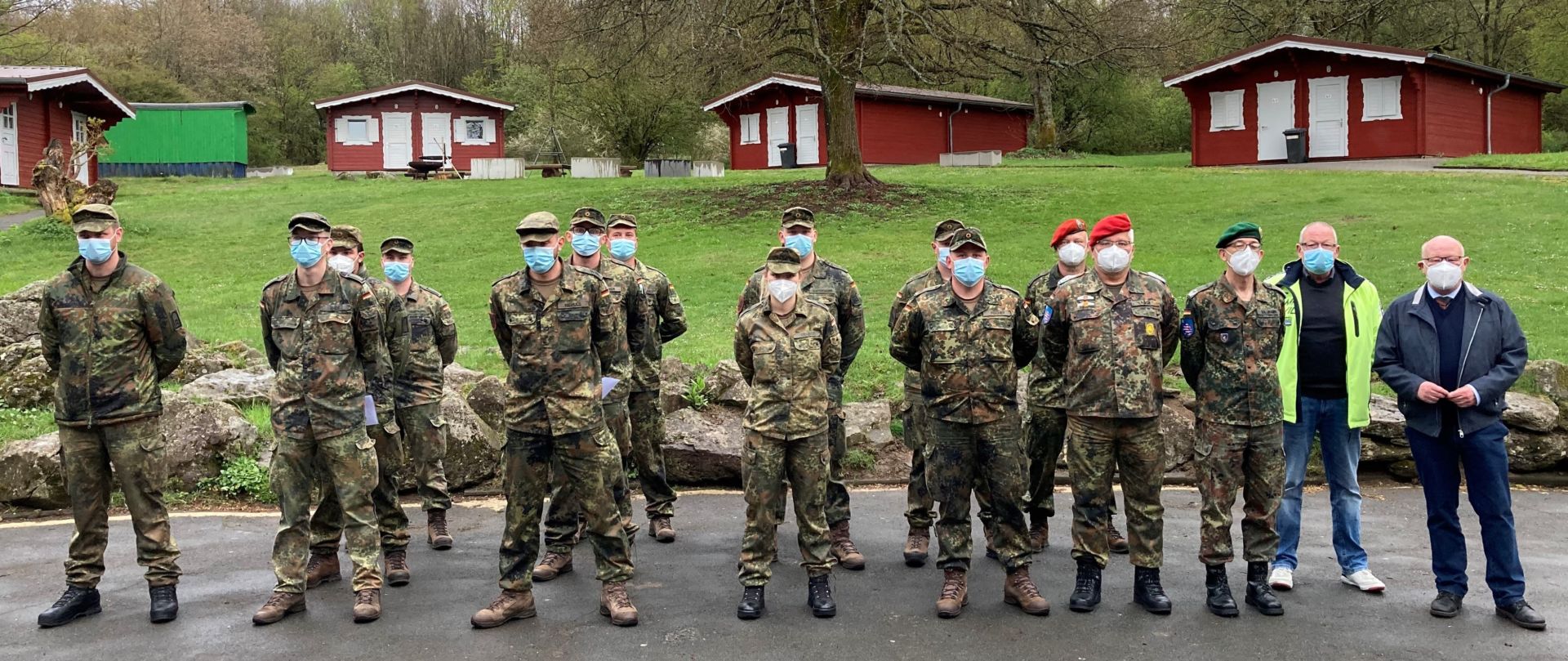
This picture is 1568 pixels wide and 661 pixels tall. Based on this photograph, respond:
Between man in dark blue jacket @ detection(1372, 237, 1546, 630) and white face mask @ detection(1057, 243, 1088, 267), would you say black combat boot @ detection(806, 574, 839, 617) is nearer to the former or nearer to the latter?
Answer: white face mask @ detection(1057, 243, 1088, 267)

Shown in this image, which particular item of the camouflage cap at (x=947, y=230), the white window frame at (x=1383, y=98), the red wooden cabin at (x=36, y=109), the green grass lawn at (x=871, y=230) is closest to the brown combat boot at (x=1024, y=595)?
the camouflage cap at (x=947, y=230)

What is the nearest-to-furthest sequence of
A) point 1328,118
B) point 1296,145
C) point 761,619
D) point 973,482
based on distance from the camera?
point 761,619 → point 973,482 → point 1296,145 → point 1328,118

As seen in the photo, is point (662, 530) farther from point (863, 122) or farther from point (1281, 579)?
point (863, 122)

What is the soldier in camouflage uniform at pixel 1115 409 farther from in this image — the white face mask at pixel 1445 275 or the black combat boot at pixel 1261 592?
the white face mask at pixel 1445 275

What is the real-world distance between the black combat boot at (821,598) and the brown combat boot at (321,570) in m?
2.78

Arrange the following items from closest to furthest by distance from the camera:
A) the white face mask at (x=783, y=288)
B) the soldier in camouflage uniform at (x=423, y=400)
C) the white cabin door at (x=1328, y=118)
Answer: the white face mask at (x=783, y=288) → the soldier in camouflage uniform at (x=423, y=400) → the white cabin door at (x=1328, y=118)

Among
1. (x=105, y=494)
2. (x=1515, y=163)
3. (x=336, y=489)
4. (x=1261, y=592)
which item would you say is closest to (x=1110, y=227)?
(x=1261, y=592)

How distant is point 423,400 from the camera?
7.73 m

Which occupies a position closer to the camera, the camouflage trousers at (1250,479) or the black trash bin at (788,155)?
the camouflage trousers at (1250,479)

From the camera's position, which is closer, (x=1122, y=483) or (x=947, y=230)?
(x=1122, y=483)

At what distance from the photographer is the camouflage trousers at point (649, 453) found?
7789mm

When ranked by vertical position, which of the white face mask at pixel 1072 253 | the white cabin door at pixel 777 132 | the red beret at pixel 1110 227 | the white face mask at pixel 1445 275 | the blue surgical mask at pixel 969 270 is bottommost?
the white face mask at pixel 1445 275

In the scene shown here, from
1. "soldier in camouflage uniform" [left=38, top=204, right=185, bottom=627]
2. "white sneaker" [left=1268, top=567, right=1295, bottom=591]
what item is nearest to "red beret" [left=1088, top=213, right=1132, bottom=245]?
"white sneaker" [left=1268, top=567, right=1295, bottom=591]

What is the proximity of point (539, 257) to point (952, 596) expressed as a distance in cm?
284
